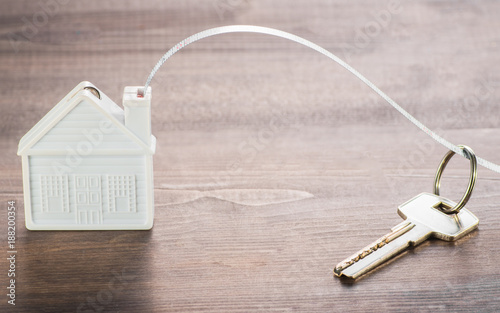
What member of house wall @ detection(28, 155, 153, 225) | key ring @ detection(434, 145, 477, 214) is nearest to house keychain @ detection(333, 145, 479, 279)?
key ring @ detection(434, 145, 477, 214)

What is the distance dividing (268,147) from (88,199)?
262 millimetres

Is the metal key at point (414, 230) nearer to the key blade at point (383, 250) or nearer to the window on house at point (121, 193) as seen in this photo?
the key blade at point (383, 250)

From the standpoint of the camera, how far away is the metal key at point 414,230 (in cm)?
73

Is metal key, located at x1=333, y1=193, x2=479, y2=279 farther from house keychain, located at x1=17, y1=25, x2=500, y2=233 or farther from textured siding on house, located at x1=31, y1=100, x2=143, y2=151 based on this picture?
textured siding on house, located at x1=31, y1=100, x2=143, y2=151

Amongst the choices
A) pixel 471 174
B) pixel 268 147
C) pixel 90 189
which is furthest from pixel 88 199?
pixel 471 174

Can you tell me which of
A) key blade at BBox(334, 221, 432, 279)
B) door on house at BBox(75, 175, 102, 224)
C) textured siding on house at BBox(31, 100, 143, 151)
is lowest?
key blade at BBox(334, 221, 432, 279)

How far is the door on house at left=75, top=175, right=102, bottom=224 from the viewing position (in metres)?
0.75

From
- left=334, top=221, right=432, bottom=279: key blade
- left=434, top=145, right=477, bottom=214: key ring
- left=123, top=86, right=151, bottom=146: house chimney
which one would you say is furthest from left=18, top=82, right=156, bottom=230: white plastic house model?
left=434, top=145, right=477, bottom=214: key ring

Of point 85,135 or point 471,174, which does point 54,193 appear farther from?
point 471,174

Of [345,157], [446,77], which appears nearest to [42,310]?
[345,157]

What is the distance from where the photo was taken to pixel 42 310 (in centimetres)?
67

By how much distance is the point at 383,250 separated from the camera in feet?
2.47

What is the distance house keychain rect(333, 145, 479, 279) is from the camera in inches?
29.0

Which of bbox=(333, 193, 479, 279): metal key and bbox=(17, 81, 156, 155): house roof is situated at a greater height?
bbox=(17, 81, 156, 155): house roof
